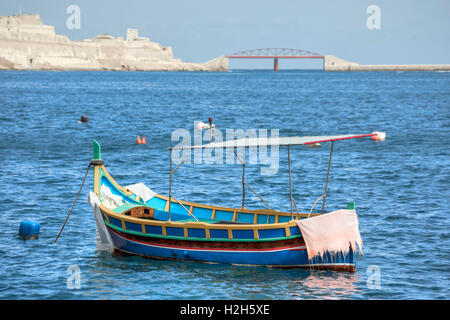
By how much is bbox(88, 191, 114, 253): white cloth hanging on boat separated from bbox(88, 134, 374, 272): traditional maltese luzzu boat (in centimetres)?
3

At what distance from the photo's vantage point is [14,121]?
65.6 metres

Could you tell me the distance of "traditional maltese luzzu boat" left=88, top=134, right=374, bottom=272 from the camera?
769 inches

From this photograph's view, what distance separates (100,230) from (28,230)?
3328 millimetres

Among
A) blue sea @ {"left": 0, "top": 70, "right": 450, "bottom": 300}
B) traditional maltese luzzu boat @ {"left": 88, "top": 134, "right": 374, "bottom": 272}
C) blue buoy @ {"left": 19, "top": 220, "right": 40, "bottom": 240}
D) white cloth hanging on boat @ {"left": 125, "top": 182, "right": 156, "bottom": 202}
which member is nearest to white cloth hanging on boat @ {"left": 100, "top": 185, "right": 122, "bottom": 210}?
traditional maltese luzzu boat @ {"left": 88, "top": 134, "right": 374, "bottom": 272}

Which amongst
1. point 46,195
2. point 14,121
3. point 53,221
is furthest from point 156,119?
point 53,221

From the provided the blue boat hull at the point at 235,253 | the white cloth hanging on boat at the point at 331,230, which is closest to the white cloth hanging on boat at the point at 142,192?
the blue boat hull at the point at 235,253

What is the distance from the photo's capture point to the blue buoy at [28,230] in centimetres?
2409

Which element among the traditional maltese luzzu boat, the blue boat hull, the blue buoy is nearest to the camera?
the traditional maltese luzzu boat

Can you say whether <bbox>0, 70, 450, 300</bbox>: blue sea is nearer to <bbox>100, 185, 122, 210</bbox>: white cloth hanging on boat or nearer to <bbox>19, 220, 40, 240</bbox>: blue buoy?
<bbox>19, 220, 40, 240</bbox>: blue buoy

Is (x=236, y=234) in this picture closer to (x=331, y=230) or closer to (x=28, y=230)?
(x=331, y=230)

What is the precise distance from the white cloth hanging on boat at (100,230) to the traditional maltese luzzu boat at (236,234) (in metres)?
0.03

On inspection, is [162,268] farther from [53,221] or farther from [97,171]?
[53,221]

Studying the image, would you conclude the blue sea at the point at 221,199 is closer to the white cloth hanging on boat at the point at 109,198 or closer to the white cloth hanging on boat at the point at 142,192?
the white cloth hanging on boat at the point at 109,198

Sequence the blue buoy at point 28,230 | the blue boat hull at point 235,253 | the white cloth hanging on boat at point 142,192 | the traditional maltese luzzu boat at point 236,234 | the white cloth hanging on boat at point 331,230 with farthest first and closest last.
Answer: the white cloth hanging on boat at point 142,192
the blue buoy at point 28,230
the blue boat hull at point 235,253
the traditional maltese luzzu boat at point 236,234
the white cloth hanging on boat at point 331,230
